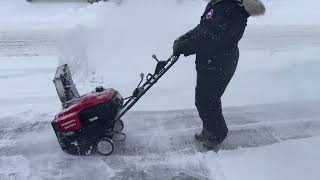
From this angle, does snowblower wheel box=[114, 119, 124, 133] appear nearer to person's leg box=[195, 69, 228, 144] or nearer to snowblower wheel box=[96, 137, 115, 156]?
snowblower wheel box=[96, 137, 115, 156]

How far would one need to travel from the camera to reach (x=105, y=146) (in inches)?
200

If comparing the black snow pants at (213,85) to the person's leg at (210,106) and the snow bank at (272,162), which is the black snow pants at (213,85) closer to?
the person's leg at (210,106)

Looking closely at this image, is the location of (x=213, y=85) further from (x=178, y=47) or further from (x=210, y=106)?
(x=178, y=47)

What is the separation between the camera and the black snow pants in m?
4.98

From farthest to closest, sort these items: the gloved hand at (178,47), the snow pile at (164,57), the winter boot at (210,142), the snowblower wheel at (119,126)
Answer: the snow pile at (164,57), the snowblower wheel at (119,126), the winter boot at (210,142), the gloved hand at (178,47)

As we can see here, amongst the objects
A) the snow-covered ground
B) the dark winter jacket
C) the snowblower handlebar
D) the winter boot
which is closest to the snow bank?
the snow-covered ground

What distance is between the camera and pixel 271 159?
5.00 m

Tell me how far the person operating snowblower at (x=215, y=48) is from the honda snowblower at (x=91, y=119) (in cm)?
31

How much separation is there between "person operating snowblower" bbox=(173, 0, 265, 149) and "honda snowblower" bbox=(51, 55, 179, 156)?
312mm

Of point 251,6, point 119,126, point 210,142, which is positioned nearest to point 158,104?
point 119,126

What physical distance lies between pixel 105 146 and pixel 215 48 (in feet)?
5.11

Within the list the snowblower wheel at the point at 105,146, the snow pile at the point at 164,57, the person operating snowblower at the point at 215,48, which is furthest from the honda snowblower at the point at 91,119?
the snow pile at the point at 164,57

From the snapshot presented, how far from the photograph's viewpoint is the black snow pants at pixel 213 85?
498 centimetres

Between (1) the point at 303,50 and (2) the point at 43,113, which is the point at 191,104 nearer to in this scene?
(2) the point at 43,113
